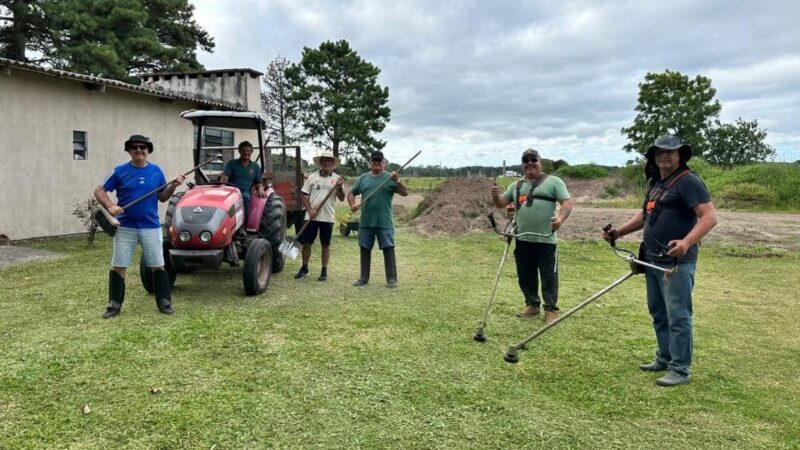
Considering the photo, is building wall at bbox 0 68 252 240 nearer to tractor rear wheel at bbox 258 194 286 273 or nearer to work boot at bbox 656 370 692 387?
tractor rear wheel at bbox 258 194 286 273

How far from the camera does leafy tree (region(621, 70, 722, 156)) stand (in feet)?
104

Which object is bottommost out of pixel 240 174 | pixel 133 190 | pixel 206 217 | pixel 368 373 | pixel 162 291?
pixel 368 373

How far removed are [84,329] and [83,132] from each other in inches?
287

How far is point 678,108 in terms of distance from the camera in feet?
105

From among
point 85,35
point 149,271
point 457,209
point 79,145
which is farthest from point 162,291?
point 85,35

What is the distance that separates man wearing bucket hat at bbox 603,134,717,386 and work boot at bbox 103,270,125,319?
14.3 feet

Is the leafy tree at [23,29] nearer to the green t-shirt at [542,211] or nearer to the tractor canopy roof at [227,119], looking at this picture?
the tractor canopy roof at [227,119]

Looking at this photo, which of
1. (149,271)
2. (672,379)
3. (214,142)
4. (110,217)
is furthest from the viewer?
(214,142)

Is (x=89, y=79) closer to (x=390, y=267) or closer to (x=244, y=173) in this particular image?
(x=244, y=173)

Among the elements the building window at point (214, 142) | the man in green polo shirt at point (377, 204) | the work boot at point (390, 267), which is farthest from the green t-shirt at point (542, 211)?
the building window at point (214, 142)

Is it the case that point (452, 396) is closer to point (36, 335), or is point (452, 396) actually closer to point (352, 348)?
point (352, 348)

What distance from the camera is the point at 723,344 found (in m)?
4.26

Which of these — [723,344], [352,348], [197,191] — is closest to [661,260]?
[723,344]

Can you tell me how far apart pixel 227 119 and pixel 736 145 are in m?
36.5
